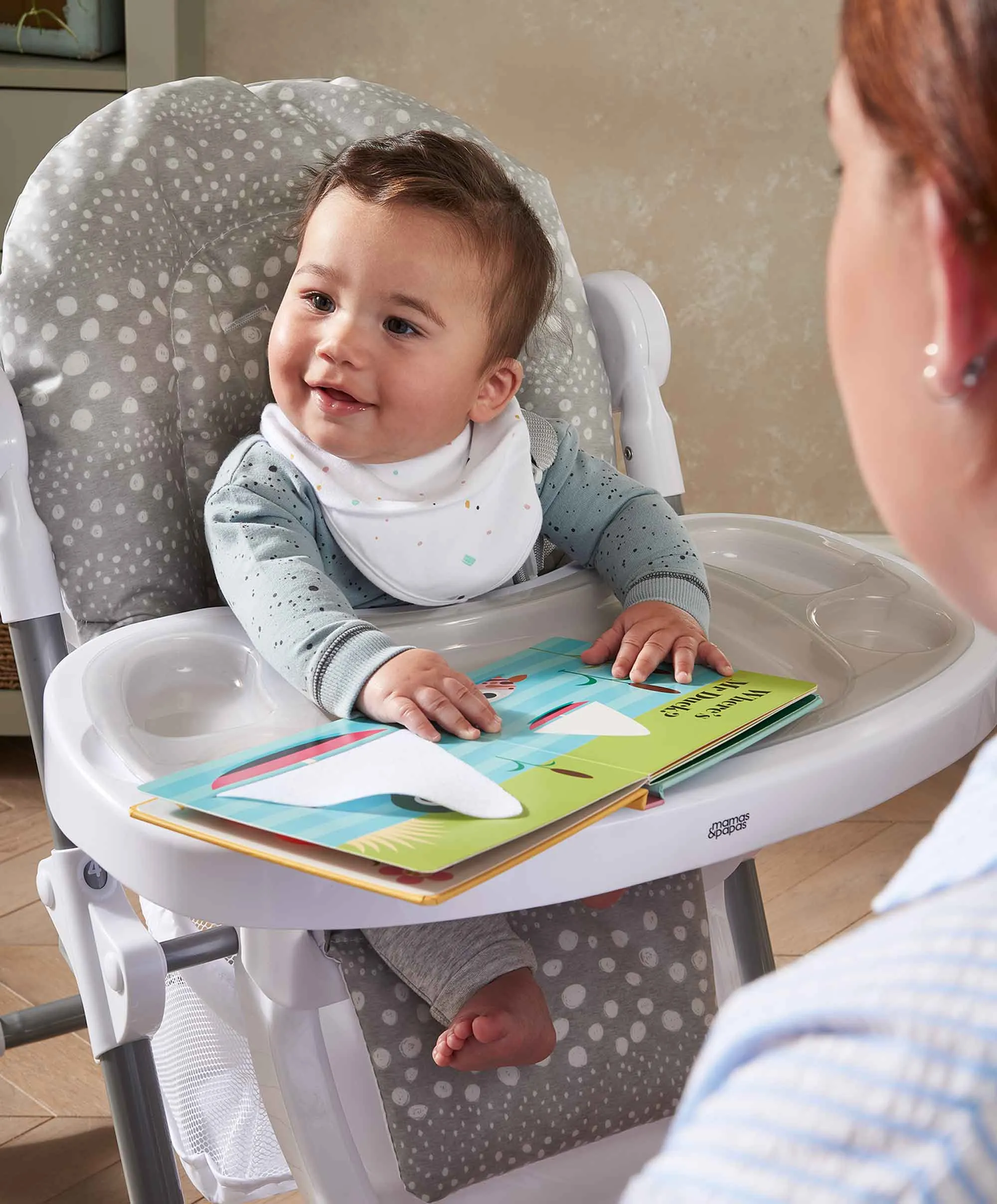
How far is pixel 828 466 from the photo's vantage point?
1.96m

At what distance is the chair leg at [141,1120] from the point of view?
0.79 metres

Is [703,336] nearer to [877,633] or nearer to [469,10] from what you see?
[469,10]

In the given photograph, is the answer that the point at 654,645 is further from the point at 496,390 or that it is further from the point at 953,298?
the point at 953,298

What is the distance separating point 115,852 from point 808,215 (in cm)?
156

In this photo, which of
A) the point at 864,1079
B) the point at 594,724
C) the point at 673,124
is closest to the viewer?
the point at 864,1079

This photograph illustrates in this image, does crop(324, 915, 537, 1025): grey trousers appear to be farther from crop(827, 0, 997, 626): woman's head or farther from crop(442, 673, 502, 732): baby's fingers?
crop(827, 0, 997, 626): woman's head

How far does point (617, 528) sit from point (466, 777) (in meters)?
0.40

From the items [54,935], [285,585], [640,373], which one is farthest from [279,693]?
[54,935]

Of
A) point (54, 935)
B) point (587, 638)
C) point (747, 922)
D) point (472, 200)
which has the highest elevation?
point (472, 200)

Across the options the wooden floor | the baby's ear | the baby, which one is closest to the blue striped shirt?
the baby

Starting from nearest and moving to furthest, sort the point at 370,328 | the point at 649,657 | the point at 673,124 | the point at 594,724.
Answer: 1. the point at 594,724
2. the point at 649,657
3. the point at 370,328
4. the point at 673,124

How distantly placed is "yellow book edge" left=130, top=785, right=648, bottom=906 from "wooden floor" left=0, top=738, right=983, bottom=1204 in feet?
2.18

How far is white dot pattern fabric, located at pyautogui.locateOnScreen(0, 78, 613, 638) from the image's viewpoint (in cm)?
85

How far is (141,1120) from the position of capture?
0.80 m
